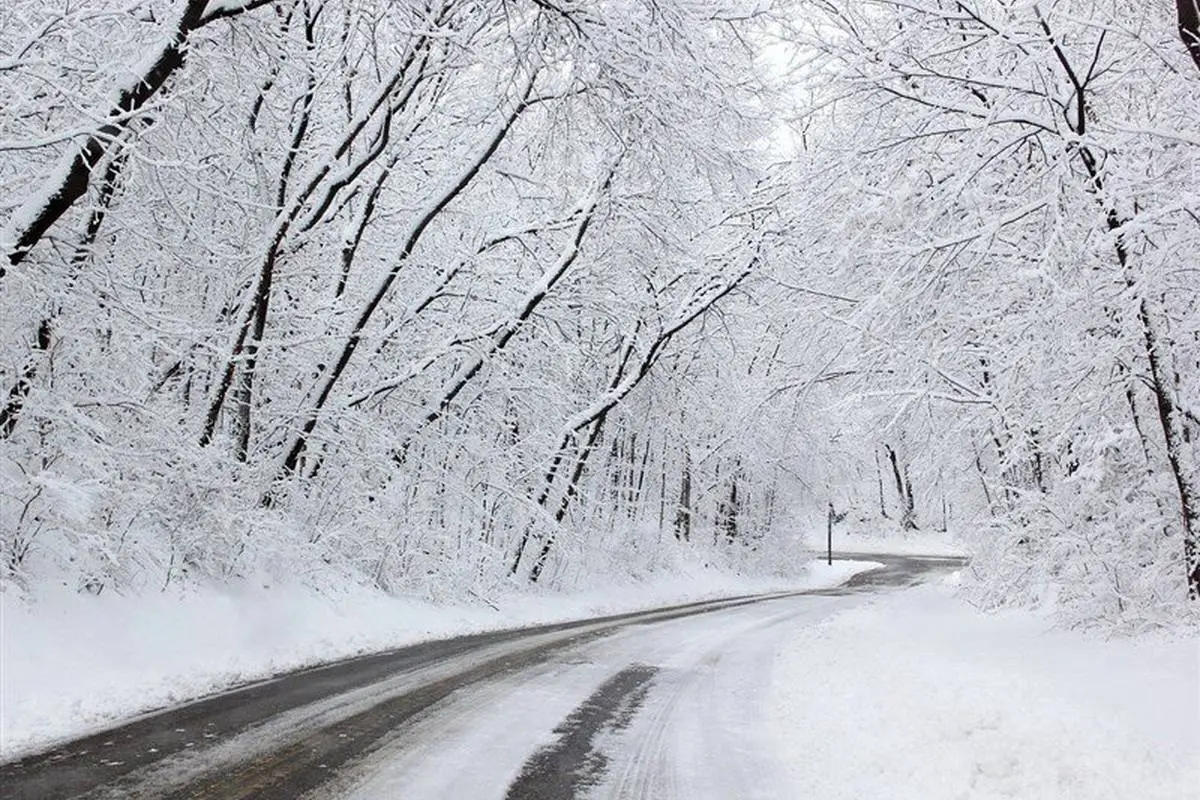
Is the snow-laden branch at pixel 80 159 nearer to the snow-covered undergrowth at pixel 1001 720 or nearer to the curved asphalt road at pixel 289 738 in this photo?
the curved asphalt road at pixel 289 738

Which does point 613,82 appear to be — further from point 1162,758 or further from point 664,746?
point 1162,758

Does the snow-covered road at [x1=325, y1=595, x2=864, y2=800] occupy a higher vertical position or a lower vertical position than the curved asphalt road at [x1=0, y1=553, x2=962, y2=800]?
lower

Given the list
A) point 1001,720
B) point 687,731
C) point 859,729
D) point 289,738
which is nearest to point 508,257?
point 687,731

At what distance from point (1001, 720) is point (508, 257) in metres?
14.2

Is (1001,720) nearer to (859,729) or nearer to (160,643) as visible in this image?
(859,729)

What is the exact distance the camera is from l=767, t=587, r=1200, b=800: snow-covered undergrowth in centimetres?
567

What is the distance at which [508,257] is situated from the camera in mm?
18906

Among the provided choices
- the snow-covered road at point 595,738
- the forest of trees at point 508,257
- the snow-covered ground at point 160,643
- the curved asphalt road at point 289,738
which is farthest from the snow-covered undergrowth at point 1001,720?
the snow-covered ground at point 160,643

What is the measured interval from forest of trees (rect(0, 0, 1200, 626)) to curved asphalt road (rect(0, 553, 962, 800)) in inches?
99.5

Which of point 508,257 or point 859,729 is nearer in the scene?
point 859,729

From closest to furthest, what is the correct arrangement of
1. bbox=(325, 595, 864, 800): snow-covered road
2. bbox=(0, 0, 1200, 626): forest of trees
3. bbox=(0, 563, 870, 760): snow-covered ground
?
bbox=(325, 595, 864, 800): snow-covered road
bbox=(0, 563, 870, 760): snow-covered ground
bbox=(0, 0, 1200, 626): forest of trees

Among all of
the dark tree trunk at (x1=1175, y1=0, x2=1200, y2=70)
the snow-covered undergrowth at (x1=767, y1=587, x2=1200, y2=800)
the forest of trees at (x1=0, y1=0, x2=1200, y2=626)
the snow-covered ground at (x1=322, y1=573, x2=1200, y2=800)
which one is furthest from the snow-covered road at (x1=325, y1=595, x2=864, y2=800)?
the dark tree trunk at (x1=1175, y1=0, x2=1200, y2=70)

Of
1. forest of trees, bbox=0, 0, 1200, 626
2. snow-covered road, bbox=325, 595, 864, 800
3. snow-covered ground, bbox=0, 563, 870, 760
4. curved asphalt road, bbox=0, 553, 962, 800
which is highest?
forest of trees, bbox=0, 0, 1200, 626

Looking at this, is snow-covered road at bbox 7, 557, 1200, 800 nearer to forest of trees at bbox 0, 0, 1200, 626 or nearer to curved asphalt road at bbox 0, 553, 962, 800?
curved asphalt road at bbox 0, 553, 962, 800
